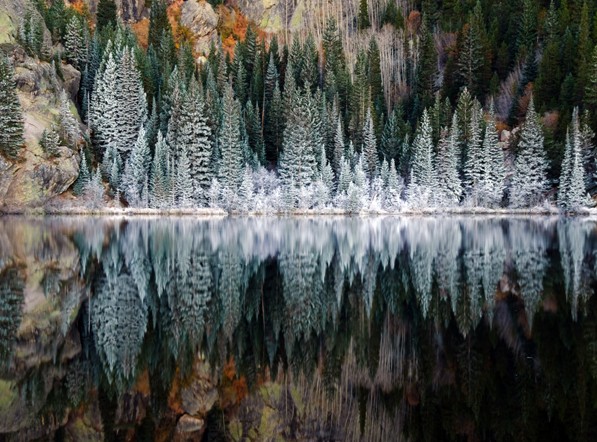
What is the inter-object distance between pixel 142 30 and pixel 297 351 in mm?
100422

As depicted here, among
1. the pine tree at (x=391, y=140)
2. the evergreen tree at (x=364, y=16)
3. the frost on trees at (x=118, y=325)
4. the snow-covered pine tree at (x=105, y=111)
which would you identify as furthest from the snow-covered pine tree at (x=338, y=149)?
the frost on trees at (x=118, y=325)

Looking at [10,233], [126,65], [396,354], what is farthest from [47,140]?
[396,354]

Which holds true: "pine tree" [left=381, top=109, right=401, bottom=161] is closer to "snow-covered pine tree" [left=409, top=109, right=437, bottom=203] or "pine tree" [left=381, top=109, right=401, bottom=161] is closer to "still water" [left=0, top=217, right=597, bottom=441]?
"snow-covered pine tree" [left=409, top=109, right=437, bottom=203]

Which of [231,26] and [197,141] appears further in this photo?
[231,26]

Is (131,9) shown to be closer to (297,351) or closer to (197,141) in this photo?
(197,141)

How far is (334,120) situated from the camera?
263 feet

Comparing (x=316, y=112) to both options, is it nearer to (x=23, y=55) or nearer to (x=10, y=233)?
(x=23, y=55)

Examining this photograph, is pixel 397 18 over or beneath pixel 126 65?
over

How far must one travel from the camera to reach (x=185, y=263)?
81.6 ft

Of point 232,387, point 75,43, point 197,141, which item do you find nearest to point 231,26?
point 75,43

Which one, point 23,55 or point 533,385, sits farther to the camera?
point 23,55

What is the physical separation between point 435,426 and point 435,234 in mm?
32531

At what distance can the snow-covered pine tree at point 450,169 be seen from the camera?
235 ft

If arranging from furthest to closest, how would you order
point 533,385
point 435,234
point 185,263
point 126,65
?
point 126,65, point 435,234, point 185,263, point 533,385
